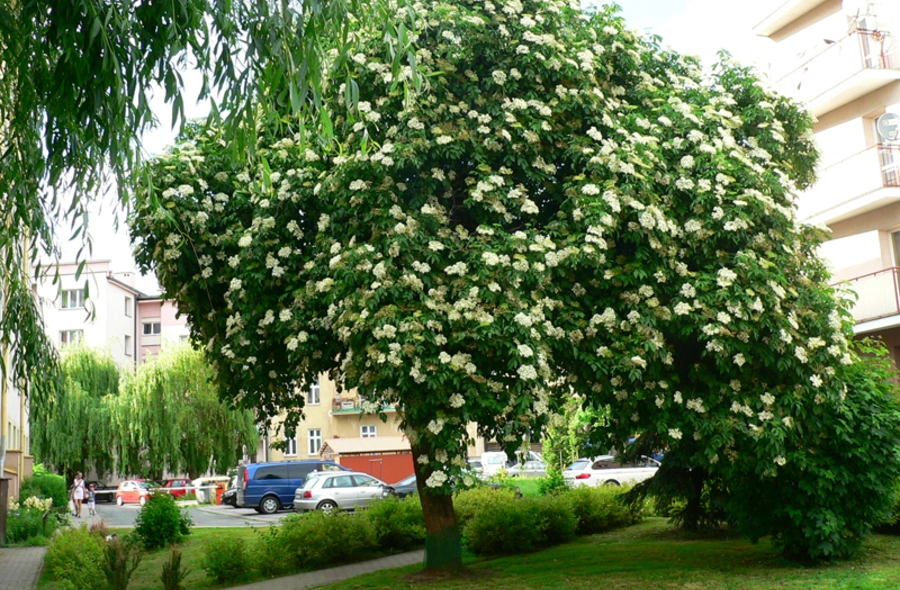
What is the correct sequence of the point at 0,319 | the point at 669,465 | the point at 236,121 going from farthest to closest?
the point at 669,465 → the point at 0,319 → the point at 236,121

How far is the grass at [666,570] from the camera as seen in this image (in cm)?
1161

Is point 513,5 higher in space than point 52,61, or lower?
higher

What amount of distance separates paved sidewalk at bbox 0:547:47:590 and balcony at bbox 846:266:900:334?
18.5 m

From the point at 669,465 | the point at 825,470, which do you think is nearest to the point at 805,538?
the point at 825,470

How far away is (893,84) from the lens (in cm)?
2286

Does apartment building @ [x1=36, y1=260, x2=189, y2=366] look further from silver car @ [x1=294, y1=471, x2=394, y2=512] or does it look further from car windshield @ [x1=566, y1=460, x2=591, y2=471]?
silver car @ [x1=294, y1=471, x2=394, y2=512]

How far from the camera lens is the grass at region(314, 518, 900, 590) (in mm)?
11609

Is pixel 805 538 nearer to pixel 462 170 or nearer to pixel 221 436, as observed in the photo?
pixel 462 170

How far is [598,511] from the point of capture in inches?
788

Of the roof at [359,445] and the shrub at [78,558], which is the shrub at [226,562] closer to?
the shrub at [78,558]

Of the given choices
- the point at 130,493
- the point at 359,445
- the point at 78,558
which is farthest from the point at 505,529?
the point at 359,445

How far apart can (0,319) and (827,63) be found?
21.7 metres

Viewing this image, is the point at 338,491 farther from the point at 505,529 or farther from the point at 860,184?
the point at 860,184

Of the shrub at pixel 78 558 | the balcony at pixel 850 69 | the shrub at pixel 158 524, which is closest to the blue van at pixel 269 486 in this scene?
the shrub at pixel 158 524
